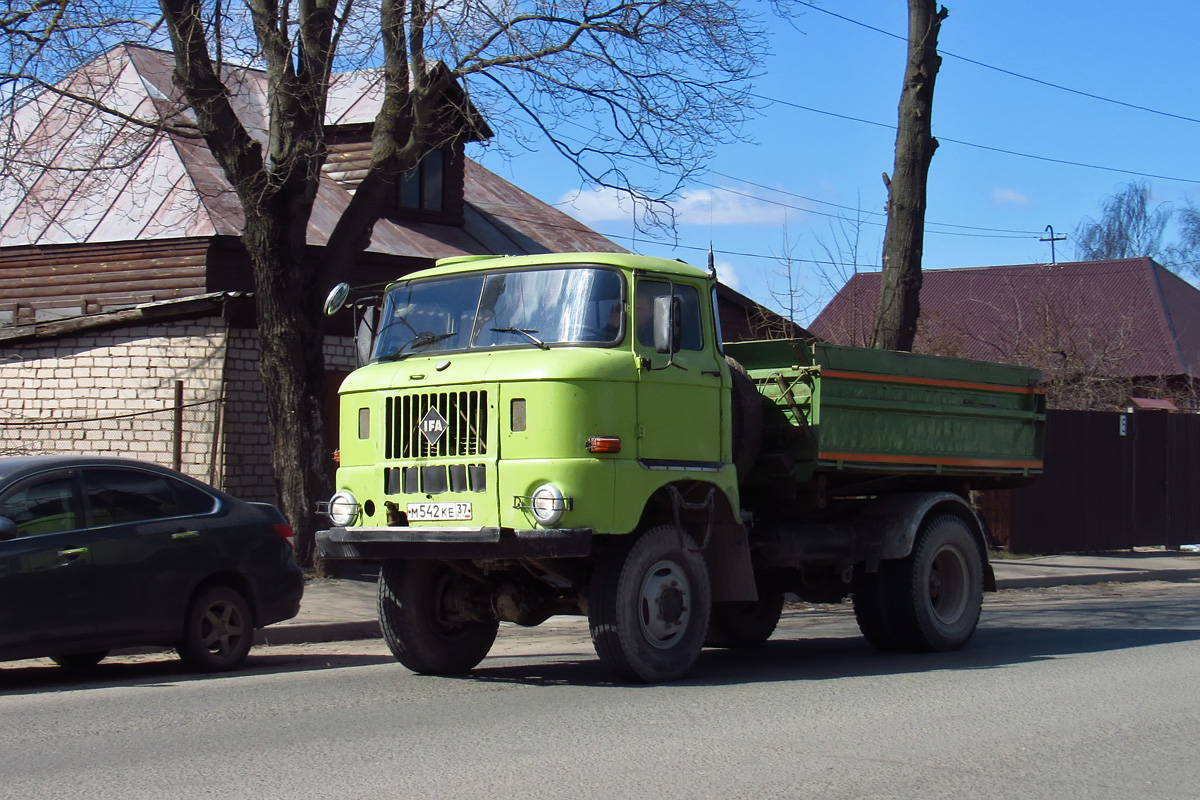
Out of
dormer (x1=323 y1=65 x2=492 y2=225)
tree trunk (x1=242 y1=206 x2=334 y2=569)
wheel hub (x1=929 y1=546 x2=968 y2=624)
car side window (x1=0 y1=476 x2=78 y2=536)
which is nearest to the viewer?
car side window (x1=0 y1=476 x2=78 y2=536)

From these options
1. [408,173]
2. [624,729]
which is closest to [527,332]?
[624,729]

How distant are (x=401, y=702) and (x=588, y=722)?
1.43 metres

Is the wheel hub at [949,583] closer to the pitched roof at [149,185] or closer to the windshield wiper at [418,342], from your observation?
the windshield wiper at [418,342]

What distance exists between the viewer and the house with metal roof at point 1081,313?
36219 mm

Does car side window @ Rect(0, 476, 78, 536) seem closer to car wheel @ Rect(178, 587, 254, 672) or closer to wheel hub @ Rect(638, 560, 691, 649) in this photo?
car wheel @ Rect(178, 587, 254, 672)

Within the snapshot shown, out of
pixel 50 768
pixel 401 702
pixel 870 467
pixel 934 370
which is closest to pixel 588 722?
pixel 401 702

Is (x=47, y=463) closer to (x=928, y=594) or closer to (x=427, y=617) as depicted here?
(x=427, y=617)

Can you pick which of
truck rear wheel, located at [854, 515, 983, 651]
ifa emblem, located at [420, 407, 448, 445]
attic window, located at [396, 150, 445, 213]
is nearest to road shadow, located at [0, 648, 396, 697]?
ifa emblem, located at [420, 407, 448, 445]

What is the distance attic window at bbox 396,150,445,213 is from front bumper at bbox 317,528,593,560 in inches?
564

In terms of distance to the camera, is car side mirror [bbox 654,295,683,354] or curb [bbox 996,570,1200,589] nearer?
car side mirror [bbox 654,295,683,354]

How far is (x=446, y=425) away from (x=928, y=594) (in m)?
4.32

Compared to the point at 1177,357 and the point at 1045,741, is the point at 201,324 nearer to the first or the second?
the point at 1045,741

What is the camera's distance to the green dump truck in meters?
8.35

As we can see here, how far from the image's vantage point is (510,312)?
29.3 ft
